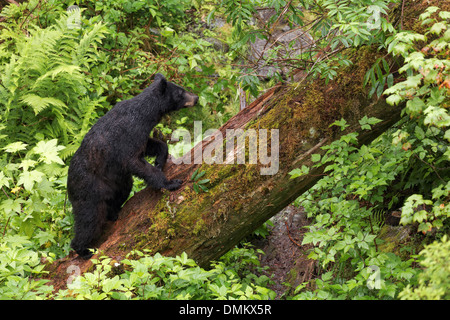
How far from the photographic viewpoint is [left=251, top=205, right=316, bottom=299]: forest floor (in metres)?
4.84

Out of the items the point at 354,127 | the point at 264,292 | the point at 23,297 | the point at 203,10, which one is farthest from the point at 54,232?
the point at 203,10

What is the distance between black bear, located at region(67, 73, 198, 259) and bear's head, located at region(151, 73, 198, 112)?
20 centimetres

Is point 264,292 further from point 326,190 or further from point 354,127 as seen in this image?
point 326,190

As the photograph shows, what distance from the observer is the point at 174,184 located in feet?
14.2

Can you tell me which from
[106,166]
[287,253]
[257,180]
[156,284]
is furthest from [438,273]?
[106,166]

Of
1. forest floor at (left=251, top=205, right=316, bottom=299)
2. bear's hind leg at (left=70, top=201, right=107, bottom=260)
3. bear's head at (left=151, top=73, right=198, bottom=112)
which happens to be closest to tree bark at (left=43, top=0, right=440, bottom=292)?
bear's hind leg at (left=70, top=201, right=107, bottom=260)

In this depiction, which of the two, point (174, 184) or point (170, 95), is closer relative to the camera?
point (174, 184)

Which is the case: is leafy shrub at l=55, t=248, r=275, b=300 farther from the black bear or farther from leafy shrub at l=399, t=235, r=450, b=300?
leafy shrub at l=399, t=235, r=450, b=300

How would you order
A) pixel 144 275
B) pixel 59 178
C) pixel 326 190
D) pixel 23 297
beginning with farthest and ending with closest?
pixel 59 178
pixel 326 190
pixel 144 275
pixel 23 297

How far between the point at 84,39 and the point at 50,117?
146cm

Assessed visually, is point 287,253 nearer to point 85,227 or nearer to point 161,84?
point 85,227

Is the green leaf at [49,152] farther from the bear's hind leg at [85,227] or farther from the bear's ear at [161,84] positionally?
the bear's ear at [161,84]

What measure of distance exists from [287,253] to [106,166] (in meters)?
2.60

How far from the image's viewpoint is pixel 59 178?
6086 mm
